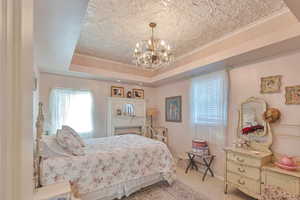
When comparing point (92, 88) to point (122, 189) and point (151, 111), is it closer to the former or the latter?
point (151, 111)

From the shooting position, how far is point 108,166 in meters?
2.26

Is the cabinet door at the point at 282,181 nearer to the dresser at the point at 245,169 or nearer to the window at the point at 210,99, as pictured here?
the dresser at the point at 245,169

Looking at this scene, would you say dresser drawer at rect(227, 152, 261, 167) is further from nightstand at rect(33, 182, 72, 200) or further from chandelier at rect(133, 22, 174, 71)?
nightstand at rect(33, 182, 72, 200)

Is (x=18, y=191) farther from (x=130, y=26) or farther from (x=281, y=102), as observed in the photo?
(x=281, y=102)

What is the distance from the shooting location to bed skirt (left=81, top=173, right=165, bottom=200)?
2162 millimetres

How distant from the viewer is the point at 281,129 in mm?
2334

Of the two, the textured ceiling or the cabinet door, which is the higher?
the textured ceiling

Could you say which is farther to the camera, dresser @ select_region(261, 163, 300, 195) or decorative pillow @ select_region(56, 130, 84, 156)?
decorative pillow @ select_region(56, 130, 84, 156)

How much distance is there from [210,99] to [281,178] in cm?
181

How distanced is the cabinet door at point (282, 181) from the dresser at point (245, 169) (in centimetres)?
8

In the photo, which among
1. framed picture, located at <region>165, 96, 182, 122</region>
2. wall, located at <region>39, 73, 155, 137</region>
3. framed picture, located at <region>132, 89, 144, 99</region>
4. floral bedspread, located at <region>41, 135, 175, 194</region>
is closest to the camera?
floral bedspread, located at <region>41, 135, 175, 194</region>

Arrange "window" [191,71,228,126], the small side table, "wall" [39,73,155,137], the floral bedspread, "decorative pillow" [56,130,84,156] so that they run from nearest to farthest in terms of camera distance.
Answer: the floral bedspread
"decorative pillow" [56,130,84,156]
"window" [191,71,228,126]
the small side table
"wall" [39,73,155,137]

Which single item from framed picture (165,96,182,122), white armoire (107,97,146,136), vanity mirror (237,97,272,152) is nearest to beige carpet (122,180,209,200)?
vanity mirror (237,97,272,152)

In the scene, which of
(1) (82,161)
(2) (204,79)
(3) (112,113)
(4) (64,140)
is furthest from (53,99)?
(2) (204,79)
